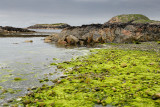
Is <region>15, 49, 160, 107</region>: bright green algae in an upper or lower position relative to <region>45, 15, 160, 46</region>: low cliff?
lower

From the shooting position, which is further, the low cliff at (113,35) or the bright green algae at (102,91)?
the low cliff at (113,35)

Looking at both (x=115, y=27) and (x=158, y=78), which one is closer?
(x=158, y=78)

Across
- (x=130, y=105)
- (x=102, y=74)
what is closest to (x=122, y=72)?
(x=102, y=74)

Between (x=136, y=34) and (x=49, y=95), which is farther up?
(x=136, y=34)

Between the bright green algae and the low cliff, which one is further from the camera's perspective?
the low cliff

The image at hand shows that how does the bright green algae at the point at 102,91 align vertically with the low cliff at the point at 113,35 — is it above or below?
below

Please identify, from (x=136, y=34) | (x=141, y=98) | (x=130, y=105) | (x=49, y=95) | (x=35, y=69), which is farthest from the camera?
(x=136, y=34)

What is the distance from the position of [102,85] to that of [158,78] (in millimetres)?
4424

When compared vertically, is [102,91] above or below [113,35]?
below

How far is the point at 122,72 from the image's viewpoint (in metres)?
14.2

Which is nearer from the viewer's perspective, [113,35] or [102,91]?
[102,91]

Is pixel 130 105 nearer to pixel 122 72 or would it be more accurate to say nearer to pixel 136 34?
pixel 122 72

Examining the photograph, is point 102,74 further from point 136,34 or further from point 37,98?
point 136,34

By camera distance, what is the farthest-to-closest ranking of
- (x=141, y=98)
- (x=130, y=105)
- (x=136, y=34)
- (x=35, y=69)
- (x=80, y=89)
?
(x=136, y=34)
(x=35, y=69)
(x=80, y=89)
(x=141, y=98)
(x=130, y=105)
